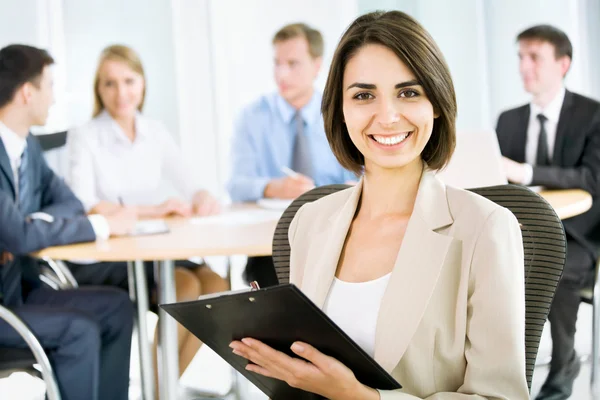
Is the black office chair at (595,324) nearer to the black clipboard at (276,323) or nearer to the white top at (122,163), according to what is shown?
the white top at (122,163)

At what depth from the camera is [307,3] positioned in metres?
6.09

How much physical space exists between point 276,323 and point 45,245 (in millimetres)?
1683

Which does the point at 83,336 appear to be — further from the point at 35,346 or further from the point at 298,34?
the point at 298,34

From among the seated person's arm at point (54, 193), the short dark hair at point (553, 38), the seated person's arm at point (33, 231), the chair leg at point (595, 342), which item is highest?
the short dark hair at point (553, 38)

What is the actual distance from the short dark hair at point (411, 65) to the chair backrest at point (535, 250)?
0.14 metres

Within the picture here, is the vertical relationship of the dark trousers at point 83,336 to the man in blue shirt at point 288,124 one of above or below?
below

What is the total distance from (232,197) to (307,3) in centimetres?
275

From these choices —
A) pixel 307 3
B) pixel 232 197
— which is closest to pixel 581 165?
pixel 232 197

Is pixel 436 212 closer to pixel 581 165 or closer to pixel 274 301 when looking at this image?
pixel 274 301

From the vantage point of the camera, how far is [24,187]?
2.96 metres

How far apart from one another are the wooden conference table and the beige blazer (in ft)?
3.96

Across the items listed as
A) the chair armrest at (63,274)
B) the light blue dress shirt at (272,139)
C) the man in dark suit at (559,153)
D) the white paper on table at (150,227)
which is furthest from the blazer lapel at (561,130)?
the chair armrest at (63,274)

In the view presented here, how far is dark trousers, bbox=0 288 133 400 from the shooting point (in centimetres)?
261

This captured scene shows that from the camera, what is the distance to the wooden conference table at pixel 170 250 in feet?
8.38
